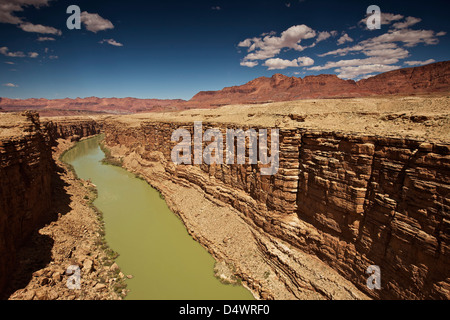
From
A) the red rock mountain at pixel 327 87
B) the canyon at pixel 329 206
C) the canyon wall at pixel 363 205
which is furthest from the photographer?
the red rock mountain at pixel 327 87

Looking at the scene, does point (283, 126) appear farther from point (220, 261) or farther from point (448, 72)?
point (448, 72)

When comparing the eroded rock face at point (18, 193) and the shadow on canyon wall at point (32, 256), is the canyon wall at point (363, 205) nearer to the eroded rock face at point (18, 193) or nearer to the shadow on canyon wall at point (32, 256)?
the shadow on canyon wall at point (32, 256)

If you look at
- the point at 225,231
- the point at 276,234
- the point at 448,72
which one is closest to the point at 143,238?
the point at 225,231

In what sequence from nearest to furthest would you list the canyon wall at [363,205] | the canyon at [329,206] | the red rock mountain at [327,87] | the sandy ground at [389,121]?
the canyon wall at [363,205]
the canyon at [329,206]
the sandy ground at [389,121]
the red rock mountain at [327,87]

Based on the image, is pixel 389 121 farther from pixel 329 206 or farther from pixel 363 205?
pixel 329 206

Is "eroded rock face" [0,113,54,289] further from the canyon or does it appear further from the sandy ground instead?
the sandy ground

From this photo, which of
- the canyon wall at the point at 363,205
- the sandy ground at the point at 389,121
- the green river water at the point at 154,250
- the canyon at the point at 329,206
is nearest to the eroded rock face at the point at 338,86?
the sandy ground at the point at 389,121

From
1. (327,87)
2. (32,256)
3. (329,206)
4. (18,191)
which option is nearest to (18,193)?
(18,191)
